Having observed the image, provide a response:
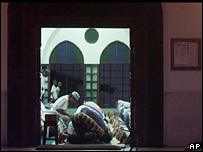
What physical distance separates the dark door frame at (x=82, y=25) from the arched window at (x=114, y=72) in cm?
681

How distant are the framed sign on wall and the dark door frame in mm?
220

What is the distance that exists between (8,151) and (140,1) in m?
3.28

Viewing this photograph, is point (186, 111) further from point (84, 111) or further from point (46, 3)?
point (46, 3)

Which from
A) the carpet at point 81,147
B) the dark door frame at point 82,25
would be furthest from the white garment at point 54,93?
the carpet at point 81,147

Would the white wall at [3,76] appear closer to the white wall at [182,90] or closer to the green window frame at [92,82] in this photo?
the white wall at [182,90]

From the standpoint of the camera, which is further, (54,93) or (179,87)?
(54,93)

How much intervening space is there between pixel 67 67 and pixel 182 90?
7.52 m

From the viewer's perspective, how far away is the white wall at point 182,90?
916 cm

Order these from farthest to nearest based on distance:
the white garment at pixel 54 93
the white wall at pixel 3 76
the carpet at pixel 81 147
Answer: the white garment at pixel 54 93 < the white wall at pixel 3 76 < the carpet at pixel 81 147

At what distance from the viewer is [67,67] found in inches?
642

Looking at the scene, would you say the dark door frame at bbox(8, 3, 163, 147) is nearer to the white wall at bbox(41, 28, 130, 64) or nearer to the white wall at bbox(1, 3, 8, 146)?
the white wall at bbox(1, 3, 8, 146)

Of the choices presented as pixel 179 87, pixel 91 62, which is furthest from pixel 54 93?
pixel 179 87

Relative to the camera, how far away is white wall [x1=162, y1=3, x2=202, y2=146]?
9156 millimetres

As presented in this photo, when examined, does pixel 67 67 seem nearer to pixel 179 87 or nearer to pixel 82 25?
pixel 82 25
